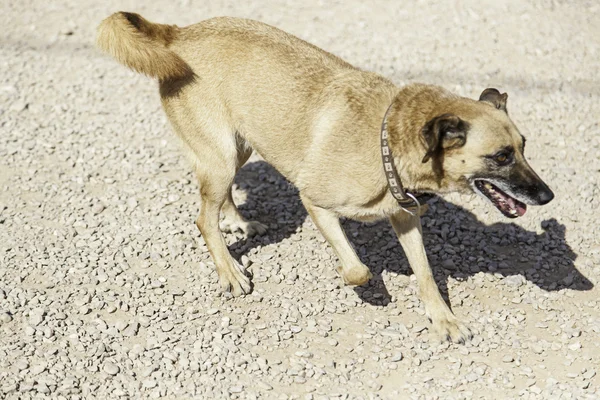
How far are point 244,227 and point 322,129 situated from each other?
1563mm

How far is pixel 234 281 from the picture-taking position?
19.3 feet

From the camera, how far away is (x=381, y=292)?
5.93m

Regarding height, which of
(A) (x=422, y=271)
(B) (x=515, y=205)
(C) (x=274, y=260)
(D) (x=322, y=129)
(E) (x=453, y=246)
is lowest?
(C) (x=274, y=260)

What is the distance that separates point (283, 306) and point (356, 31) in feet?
14.7

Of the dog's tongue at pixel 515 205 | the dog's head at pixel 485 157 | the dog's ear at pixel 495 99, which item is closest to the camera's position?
the dog's head at pixel 485 157

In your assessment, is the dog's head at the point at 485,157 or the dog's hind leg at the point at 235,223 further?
the dog's hind leg at the point at 235,223

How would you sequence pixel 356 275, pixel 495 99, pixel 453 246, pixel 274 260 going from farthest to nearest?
pixel 453 246 < pixel 274 260 < pixel 356 275 < pixel 495 99

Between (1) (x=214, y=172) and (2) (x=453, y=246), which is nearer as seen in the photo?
(1) (x=214, y=172)

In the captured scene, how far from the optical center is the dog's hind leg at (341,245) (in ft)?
18.0

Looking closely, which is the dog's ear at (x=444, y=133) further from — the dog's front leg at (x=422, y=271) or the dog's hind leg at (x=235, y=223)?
the dog's hind leg at (x=235, y=223)

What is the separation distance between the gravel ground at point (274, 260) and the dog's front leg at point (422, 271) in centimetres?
14

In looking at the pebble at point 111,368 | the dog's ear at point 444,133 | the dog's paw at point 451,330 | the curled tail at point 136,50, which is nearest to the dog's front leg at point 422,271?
the dog's paw at point 451,330

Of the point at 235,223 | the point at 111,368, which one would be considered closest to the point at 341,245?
the point at 235,223

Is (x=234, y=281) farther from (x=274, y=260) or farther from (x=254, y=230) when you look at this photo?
(x=254, y=230)
